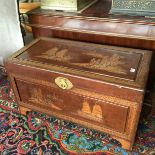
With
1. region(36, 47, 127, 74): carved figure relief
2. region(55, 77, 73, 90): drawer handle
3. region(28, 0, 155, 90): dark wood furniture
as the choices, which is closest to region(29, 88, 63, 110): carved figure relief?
region(55, 77, 73, 90): drawer handle

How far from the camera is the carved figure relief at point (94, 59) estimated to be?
1.01 m

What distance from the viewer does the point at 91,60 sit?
3.57ft

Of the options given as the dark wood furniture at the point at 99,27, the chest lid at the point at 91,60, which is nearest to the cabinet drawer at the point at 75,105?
the chest lid at the point at 91,60

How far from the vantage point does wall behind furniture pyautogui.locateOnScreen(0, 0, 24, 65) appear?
58.3 inches

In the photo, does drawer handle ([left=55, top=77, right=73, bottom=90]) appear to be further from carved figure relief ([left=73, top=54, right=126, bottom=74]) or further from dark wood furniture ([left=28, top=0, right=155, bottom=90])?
dark wood furniture ([left=28, top=0, right=155, bottom=90])

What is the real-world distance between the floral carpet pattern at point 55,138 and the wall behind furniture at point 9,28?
0.63m

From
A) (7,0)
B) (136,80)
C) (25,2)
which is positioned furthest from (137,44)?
(25,2)

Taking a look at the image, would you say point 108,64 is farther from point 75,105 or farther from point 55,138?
point 55,138

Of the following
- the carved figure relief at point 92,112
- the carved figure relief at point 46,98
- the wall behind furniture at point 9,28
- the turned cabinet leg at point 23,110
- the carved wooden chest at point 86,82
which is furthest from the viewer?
the wall behind furniture at point 9,28

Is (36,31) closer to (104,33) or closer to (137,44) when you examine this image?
(104,33)

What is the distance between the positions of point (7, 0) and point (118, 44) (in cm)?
93

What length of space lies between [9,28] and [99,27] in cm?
80

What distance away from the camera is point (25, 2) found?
2.10m

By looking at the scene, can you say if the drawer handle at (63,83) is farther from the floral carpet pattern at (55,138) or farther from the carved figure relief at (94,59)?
the floral carpet pattern at (55,138)
